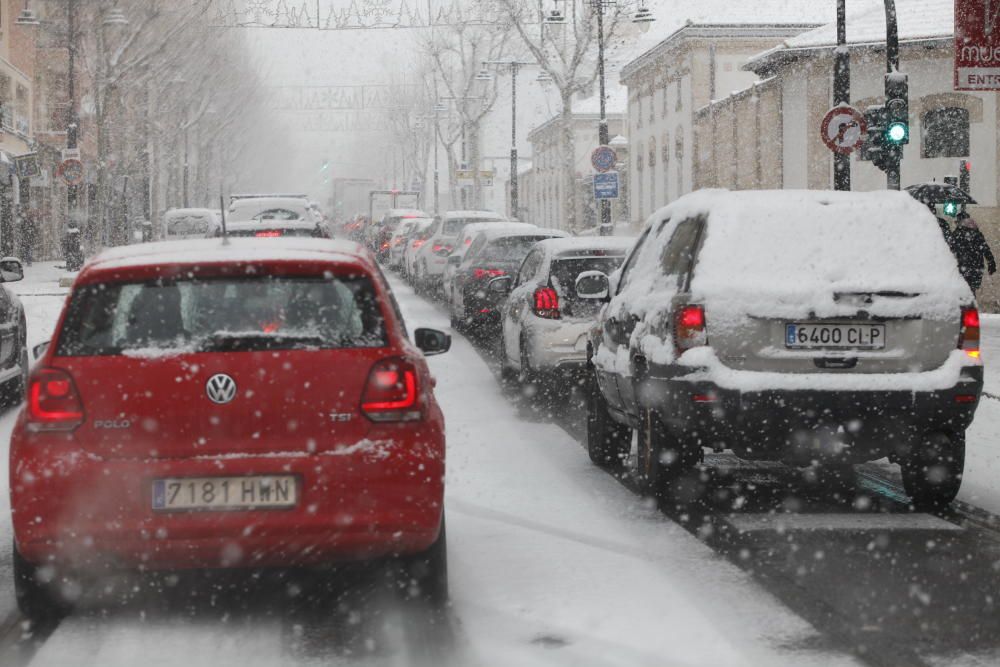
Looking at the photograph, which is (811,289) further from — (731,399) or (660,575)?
(660,575)

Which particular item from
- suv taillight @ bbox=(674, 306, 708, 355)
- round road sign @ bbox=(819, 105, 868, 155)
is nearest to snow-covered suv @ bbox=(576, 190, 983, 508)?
suv taillight @ bbox=(674, 306, 708, 355)

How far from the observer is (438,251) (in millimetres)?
30531

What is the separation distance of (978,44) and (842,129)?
11.3 metres

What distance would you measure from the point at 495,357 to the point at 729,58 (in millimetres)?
40369

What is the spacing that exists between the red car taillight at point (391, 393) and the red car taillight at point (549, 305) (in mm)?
7664

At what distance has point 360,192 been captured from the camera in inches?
3329

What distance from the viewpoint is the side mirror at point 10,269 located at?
40.0 feet

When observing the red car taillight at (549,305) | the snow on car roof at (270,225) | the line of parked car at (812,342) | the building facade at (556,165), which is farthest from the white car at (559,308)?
the building facade at (556,165)

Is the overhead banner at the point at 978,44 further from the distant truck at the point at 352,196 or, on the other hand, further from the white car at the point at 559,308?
the distant truck at the point at 352,196

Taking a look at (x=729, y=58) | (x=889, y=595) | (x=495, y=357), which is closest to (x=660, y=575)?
(x=889, y=595)

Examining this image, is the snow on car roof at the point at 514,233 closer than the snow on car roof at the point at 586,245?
No

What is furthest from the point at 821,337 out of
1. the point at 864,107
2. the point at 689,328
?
the point at 864,107

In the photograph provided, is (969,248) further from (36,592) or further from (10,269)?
(36,592)

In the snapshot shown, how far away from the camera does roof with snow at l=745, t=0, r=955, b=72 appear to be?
A: 3512 cm
